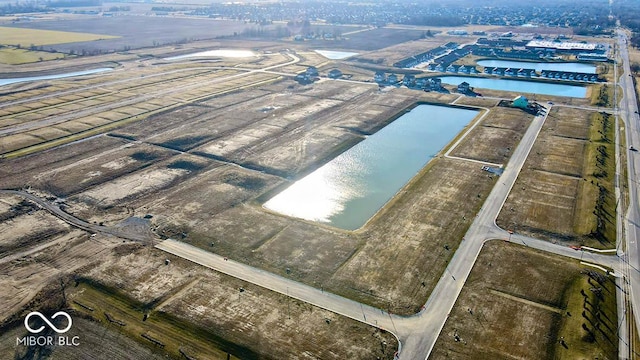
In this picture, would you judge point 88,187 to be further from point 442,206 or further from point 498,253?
point 498,253

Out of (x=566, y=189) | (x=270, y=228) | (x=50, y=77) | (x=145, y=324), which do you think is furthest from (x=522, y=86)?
(x=50, y=77)

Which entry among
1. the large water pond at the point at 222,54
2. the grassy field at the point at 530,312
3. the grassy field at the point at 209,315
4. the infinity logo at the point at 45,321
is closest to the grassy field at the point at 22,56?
the large water pond at the point at 222,54

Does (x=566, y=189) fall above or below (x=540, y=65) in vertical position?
below

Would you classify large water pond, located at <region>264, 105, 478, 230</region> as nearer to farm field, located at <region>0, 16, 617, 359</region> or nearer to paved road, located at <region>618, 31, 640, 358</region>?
farm field, located at <region>0, 16, 617, 359</region>

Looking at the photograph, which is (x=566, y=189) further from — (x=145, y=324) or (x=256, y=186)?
(x=145, y=324)

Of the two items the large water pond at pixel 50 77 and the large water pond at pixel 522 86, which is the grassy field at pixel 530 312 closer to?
the large water pond at pixel 522 86

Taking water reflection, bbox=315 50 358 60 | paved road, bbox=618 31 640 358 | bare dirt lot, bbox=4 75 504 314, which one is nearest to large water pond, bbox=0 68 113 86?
bare dirt lot, bbox=4 75 504 314
